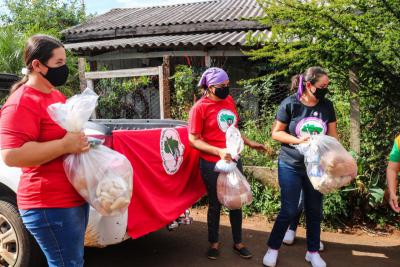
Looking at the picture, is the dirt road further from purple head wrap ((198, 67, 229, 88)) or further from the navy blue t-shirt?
purple head wrap ((198, 67, 229, 88))

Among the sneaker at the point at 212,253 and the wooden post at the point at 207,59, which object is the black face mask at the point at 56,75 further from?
the wooden post at the point at 207,59

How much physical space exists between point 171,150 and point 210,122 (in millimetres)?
446

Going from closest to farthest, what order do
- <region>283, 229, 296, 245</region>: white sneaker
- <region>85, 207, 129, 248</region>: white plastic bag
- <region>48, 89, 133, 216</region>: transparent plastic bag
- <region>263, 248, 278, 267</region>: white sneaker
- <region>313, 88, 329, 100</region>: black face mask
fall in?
<region>48, 89, 133, 216</region>: transparent plastic bag
<region>85, 207, 129, 248</region>: white plastic bag
<region>313, 88, 329, 100</region>: black face mask
<region>263, 248, 278, 267</region>: white sneaker
<region>283, 229, 296, 245</region>: white sneaker

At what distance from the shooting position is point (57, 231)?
6.50 feet

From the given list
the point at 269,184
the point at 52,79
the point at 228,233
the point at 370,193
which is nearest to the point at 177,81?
the point at 269,184

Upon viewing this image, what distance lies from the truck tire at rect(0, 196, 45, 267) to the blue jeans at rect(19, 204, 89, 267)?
3.46 ft

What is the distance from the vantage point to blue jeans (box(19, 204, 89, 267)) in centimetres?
197

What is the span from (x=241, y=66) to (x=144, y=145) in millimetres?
7120

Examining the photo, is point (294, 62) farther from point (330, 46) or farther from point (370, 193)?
point (370, 193)

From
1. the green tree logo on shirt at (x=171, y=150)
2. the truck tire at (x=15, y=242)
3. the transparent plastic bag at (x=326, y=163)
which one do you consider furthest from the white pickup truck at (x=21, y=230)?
the transparent plastic bag at (x=326, y=163)

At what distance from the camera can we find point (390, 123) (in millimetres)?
4617

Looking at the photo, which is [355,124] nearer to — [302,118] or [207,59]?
[302,118]

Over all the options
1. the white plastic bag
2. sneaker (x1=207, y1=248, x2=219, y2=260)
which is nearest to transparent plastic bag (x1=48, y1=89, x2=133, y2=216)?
the white plastic bag

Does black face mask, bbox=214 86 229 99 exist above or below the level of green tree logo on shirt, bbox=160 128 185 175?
above
